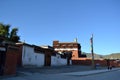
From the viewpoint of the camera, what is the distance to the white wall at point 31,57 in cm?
3919

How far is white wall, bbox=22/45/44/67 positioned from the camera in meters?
39.2

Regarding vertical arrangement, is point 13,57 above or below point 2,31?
below

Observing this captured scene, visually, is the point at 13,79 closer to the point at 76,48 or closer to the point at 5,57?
the point at 5,57

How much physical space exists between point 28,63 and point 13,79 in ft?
67.5

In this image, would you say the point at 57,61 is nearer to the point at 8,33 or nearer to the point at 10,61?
the point at 8,33

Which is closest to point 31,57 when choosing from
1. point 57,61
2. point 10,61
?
point 10,61

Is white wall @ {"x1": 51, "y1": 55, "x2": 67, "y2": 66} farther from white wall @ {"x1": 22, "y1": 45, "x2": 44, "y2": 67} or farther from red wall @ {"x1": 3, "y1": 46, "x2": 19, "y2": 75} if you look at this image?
red wall @ {"x1": 3, "y1": 46, "x2": 19, "y2": 75}

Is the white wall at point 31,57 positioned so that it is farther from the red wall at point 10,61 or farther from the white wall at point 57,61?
the red wall at point 10,61

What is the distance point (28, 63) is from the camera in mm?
40844

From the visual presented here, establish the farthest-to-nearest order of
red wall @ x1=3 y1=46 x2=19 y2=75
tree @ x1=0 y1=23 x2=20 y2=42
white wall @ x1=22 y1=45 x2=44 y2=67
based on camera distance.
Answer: tree @ x1=0 y1=23 x2=20 y2=42
white wall @ x1=22 y1=45 x2=44 y2=67
red wall @ x1=3 y1=46 x2=19 y2=75

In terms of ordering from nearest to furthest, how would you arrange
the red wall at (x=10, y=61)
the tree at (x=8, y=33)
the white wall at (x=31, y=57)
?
1. the red wall at (x=10, y=61)
2. the white wall at (x=31, y=57)
3. the tree at (x=8, y=33)

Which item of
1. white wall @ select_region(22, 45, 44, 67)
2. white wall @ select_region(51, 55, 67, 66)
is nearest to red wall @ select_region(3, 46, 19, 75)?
white wall @ select_region(22, 45, 44, 67)

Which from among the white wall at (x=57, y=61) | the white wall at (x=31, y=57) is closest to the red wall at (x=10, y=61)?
the white wall at (x=31, y=57)

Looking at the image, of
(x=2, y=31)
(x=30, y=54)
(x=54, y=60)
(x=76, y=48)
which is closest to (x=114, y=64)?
(x=76, y=48)
